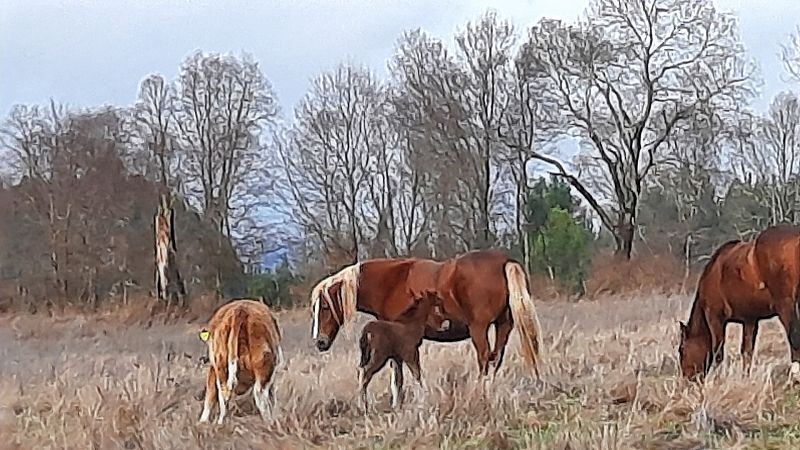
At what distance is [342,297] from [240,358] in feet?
5.62

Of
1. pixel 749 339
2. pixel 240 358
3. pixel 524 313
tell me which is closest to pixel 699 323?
pixel 749 339

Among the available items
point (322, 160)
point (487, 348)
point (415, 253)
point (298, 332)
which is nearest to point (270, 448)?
point (487, 348)

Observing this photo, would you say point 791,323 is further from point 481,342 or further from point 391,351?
point 391,351

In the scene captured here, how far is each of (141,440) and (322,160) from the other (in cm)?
2688

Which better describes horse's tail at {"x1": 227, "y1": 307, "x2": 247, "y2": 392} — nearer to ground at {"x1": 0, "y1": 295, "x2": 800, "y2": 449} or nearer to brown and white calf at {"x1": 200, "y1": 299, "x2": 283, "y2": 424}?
brown and white calf at {"x1": 200, "y1": 299, "x2": 283, "y2": 424}

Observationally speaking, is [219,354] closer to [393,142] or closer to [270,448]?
[270,448]

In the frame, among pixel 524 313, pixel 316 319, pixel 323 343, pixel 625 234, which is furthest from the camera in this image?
pixel 625 234

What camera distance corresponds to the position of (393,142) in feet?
105

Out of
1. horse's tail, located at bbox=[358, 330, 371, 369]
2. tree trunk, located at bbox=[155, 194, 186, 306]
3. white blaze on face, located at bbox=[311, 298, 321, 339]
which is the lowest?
horse's tail, located at bbox=[358, 330, 371, 369]

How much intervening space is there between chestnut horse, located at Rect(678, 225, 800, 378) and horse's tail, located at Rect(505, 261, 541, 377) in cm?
106

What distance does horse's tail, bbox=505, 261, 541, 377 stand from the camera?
7.40 meters

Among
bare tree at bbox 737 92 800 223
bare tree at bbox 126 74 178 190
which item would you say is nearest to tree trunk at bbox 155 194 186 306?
bare tree at bbox 126 74 178 190

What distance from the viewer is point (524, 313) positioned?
24.6ft

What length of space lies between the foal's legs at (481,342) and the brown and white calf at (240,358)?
1.87m
